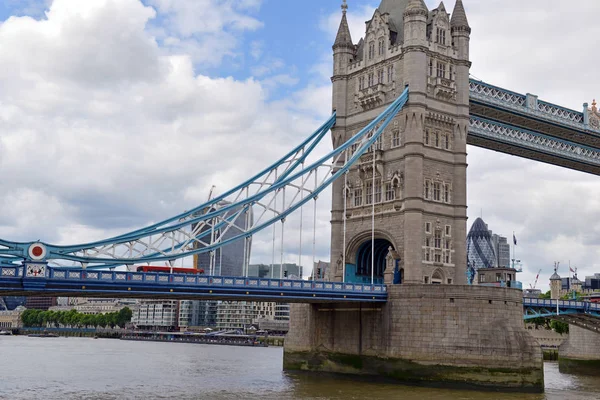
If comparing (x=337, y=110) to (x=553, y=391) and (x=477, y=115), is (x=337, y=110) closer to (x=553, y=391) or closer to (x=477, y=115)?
(x=477, y=115)

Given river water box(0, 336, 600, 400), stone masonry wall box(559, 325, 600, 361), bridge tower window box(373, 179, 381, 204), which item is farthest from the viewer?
stone masonry wall box(559, 325, 600, 361)

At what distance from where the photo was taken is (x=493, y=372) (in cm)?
4250

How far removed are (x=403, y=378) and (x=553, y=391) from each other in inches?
363

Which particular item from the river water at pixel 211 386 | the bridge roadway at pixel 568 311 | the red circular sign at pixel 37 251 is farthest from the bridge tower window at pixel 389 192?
the red circular sign at pixel 37 251

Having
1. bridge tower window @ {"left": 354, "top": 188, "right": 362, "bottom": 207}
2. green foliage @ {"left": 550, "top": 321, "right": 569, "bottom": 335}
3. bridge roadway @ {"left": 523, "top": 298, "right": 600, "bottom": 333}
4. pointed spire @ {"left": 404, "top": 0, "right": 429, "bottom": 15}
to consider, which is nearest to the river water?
bridge roadway @ {"left": 523, "top": 298, "right": 600, "bottom": 333}

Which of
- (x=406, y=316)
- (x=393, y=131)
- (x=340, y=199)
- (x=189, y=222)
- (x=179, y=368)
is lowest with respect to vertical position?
A: (x=179, y=368)

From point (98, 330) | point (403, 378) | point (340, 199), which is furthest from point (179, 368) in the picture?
point (98, 330)

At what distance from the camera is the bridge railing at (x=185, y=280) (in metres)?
35.9

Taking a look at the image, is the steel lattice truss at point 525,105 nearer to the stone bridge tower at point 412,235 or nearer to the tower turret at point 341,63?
the stone bridge tower at point 412,235

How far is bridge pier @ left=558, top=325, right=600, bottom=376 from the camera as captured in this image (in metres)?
64.4

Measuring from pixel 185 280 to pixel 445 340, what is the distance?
1542 cm

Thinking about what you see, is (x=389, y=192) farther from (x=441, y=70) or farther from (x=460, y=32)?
(x=460, y=32)

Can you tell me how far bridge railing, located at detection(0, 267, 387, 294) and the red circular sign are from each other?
923 millimetres

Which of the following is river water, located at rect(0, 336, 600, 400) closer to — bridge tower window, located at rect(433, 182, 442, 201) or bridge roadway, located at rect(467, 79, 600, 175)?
bridge tower window, located at rect(433, 182, 442, 201)
